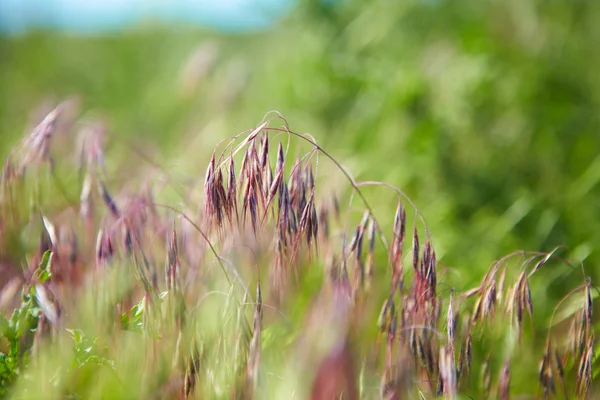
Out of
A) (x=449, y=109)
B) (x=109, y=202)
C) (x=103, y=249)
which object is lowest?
(x=103, y=249)

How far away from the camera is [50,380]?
0.86m

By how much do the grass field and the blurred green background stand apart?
0.4 inches

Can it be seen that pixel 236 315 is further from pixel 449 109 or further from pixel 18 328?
pixel 449 109

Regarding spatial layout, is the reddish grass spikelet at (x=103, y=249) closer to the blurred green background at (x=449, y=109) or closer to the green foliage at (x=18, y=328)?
the green foliage at (x=18, y=328)

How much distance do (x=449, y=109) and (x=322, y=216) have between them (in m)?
1.26

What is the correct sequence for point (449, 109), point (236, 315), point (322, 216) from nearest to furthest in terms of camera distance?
point (236, 315) → point (322, 216) → point (449, 109)

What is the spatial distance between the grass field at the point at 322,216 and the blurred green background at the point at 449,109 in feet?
0.03

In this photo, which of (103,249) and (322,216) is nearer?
(103,249)

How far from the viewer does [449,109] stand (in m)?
2.23

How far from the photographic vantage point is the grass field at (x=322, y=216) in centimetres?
90

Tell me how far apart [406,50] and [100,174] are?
6.03 ft

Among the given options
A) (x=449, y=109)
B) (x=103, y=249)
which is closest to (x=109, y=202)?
(x=103, y=249)

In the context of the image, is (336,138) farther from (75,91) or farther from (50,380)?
(75,91)

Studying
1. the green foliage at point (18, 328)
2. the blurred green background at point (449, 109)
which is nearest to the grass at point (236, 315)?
the green foliage at point (18, 328)
